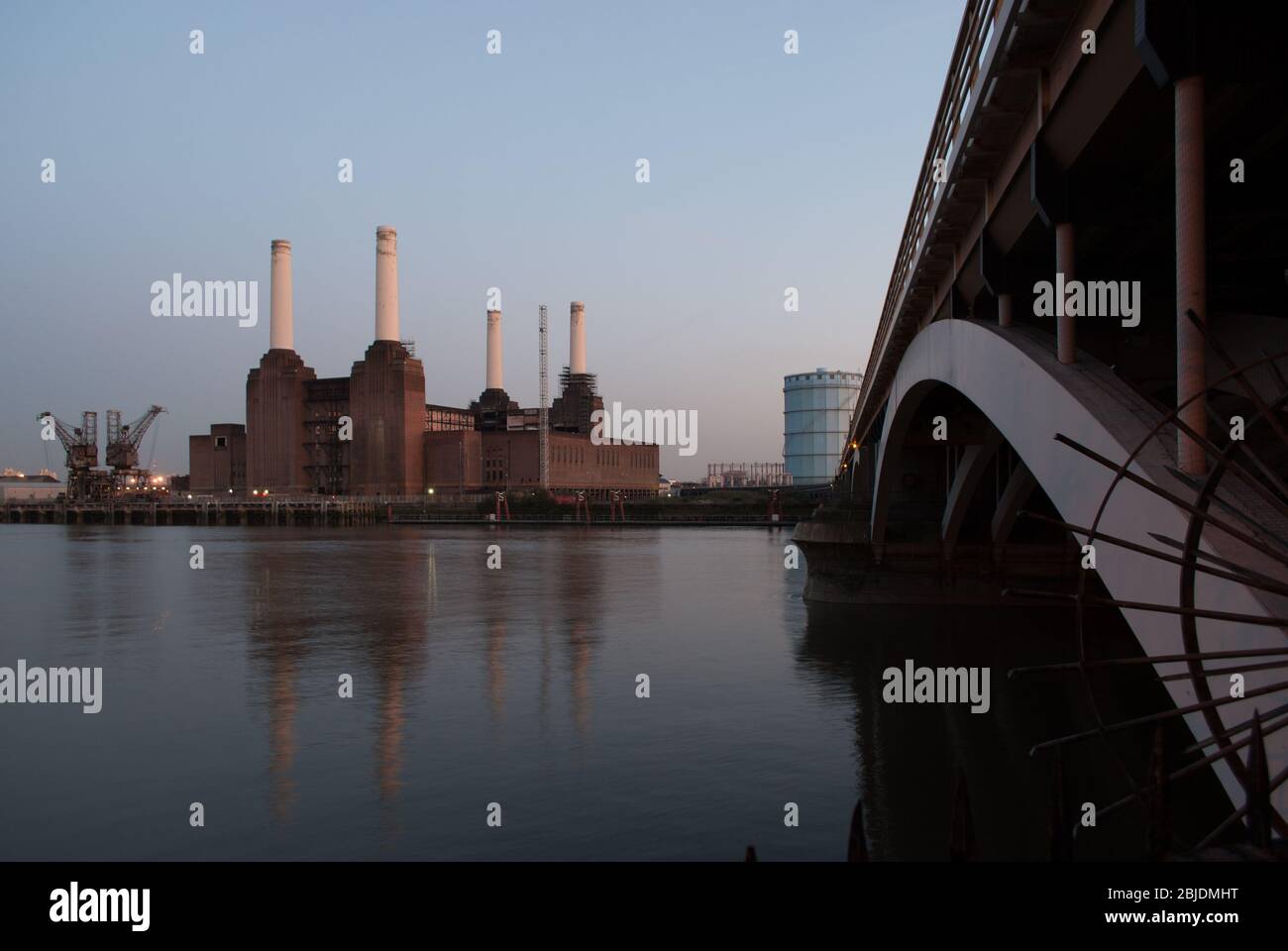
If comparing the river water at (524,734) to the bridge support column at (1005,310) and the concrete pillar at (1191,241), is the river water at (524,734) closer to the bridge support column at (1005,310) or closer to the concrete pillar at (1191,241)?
the concrete pillar at (1191,241)

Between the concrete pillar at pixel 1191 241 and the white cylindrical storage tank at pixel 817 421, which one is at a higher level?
the white cylindrical storage tank at pixel 817 421

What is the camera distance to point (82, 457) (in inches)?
5925

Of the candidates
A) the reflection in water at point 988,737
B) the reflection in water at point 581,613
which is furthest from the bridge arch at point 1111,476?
the reflection in water at point 581,613

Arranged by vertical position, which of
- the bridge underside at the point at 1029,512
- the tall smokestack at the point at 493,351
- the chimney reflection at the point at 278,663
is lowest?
the chimney reflection at the point at 278,663

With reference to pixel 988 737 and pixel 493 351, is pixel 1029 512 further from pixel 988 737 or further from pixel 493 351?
pixel 493 351

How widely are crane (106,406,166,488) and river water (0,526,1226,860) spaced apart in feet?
425

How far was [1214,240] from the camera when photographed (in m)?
9.37

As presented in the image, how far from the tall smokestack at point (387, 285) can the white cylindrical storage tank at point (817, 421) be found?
5096cm

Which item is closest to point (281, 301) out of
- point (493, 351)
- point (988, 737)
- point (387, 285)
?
point (387, 285)

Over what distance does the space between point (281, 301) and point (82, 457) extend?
42.1 meters

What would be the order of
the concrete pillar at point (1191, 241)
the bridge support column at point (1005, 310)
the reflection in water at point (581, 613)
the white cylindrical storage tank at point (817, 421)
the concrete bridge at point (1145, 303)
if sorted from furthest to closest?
1. the white cylindrical storage tank at point (817, 421)
2. the reflection in water at point (581, 613)
3. the bridge support column at point (1005, 310)
4. the concrete pillar at point (1191, 241)
5. the concrete bridge at point (1145, 303)

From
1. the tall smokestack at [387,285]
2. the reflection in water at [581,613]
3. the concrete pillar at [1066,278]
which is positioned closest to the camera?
the concrete pillar at [1066,278]

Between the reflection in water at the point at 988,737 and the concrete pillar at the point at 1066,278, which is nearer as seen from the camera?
the concrete pillar at the point at 1066,278

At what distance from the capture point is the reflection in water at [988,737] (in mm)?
11875
